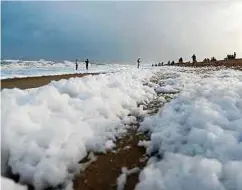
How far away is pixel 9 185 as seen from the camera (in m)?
3.29

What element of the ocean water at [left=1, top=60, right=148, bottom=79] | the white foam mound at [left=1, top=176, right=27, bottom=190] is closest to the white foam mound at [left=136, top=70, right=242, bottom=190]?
the white foam mound at [left=1, top=176, right=27, bottom=190]

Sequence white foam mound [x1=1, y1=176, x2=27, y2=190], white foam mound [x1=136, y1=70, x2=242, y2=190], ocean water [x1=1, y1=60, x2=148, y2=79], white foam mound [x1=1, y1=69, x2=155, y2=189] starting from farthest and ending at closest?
1. ocean water [x1=1, y1=60, x2=148, y2=79]
2. white foam mound [x1=1, y1=69, x2=155, y2=189]
3. white foam mound [x1=136, y1=70, x2=242, y2=190]
4. white foam mound [x1=1, y1=176, x2=27, y2=190]

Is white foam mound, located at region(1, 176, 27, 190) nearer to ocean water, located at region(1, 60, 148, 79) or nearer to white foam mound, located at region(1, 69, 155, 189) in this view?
white foam mound, located at region(1, 69, 155, 189)

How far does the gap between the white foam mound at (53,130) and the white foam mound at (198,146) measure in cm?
76

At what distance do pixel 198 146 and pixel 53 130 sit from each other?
1789 millimetres

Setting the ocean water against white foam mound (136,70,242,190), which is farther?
the ocean water

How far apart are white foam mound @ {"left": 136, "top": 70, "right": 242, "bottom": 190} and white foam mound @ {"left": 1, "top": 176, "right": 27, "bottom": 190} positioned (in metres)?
1.21

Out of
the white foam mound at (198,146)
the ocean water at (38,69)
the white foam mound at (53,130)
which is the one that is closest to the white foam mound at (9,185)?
the white foam mound at (53,130)

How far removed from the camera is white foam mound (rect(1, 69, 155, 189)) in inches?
143

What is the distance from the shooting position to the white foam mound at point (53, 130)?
11.9ft

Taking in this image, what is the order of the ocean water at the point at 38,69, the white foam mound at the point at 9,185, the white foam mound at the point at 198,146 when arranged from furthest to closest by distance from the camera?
the ocean water at the point at 38,69
the white foam mound at the point at 198,146
the white foam mound at the point at 9,185

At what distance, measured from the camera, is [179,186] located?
3361 mm

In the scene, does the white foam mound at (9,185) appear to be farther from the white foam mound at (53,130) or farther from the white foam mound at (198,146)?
the white foam mound at (198,146)

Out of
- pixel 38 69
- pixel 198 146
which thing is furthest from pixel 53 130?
pixel 38 69
